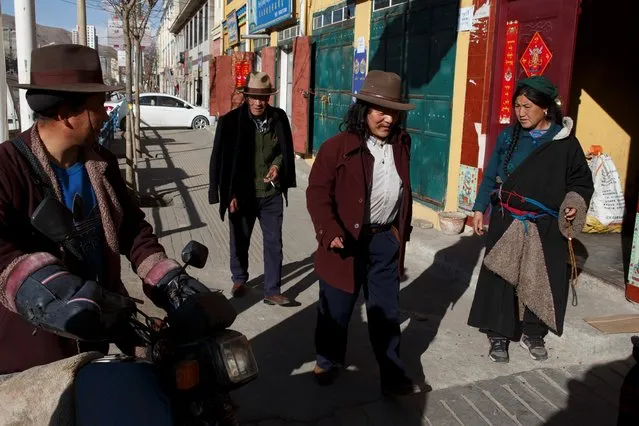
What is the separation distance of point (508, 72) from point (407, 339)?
299cm

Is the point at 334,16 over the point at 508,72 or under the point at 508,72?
over

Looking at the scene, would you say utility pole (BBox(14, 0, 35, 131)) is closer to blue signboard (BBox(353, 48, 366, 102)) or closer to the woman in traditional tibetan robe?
the woman in traditional tibetan robe

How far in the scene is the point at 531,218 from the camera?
3777 millimetres

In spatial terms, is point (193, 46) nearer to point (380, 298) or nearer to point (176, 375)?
point (380, 298)

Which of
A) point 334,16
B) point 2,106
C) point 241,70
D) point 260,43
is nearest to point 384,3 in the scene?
point 334,16

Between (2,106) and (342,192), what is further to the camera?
(2,106)

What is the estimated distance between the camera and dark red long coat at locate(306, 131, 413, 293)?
10.7ft

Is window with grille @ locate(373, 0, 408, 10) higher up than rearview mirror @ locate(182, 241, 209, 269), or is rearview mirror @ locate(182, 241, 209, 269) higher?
window with grille @ locate(373, 0, 408, 10)

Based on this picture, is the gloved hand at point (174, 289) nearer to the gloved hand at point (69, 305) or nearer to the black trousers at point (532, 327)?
the gloved hand at point (69, 305)

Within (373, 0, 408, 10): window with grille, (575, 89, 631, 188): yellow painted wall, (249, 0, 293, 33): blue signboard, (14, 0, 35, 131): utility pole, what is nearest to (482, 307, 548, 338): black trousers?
(575, 89, 631, 188): yellow painted wall

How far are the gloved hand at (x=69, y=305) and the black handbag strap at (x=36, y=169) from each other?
0.30 m

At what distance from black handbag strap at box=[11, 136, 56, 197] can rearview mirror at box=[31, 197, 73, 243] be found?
0.20 metres

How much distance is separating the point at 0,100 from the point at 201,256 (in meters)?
3.74

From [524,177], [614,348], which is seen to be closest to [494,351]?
[614,348]
